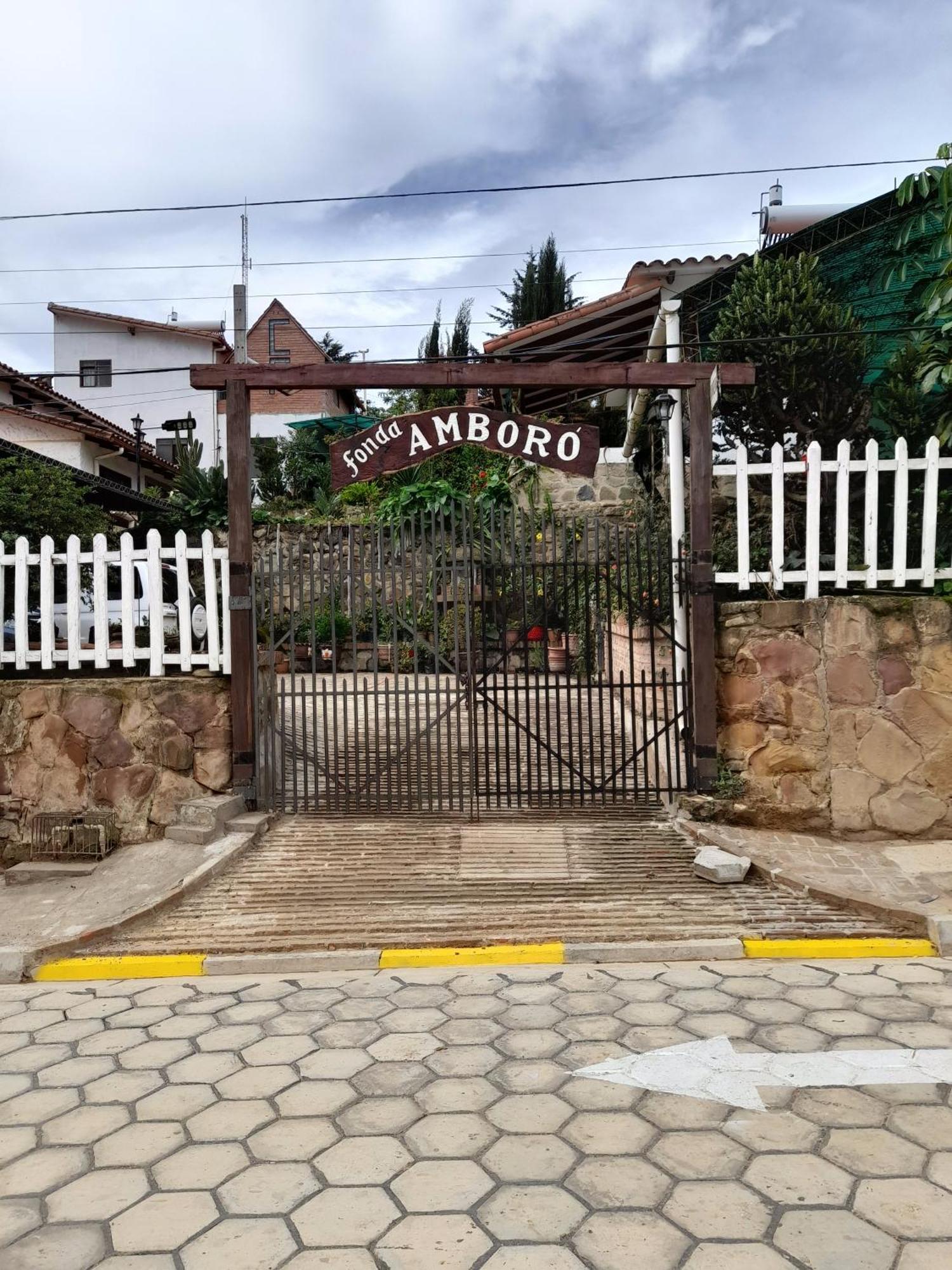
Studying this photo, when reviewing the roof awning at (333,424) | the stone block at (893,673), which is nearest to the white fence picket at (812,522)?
the stone block at (893,673)

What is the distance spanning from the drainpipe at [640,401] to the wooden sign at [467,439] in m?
4.71

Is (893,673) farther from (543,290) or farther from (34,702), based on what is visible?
(543,290)

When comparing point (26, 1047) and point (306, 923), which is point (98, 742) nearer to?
point (306, 923)

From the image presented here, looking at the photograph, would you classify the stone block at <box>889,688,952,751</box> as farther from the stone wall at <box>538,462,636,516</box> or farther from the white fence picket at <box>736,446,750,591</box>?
the stone wall at <box>538,462,636,516</box>

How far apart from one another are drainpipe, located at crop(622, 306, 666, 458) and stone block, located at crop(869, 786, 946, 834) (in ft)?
21.3

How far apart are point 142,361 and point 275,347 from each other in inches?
207

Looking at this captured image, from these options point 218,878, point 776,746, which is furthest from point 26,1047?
point 776,746

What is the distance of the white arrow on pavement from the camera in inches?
134

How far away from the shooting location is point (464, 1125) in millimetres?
3189

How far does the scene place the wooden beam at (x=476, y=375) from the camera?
6.79 metres

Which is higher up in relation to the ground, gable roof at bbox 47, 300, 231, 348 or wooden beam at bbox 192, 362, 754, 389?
gable roof at bbox 47, 300, 231, 348

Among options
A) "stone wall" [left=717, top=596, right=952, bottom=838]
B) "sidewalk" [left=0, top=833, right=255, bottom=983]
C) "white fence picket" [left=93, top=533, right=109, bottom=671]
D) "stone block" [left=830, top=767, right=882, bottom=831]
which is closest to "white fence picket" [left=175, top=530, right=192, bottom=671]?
"white fence picket" [left=93, top=533, right=109, bottom=671]

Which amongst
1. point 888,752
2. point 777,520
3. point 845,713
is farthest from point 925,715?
point 777,520

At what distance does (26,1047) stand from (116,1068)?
1.80 ft
